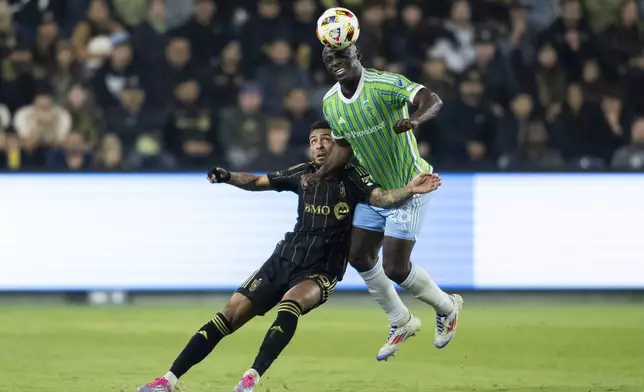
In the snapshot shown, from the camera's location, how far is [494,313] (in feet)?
48.1

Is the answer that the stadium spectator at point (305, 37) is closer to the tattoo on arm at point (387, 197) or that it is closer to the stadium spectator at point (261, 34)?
the stadium spectator at point (261, 34)

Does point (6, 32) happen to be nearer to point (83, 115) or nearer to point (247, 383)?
point (83, 115)

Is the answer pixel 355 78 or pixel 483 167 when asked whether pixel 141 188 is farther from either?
pixel 355 78

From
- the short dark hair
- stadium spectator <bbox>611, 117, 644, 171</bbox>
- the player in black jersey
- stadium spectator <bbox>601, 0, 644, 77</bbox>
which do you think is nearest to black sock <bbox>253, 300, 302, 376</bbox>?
the player in black jersey

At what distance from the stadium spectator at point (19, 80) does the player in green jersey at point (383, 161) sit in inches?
312

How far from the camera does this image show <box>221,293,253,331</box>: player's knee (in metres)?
8.67

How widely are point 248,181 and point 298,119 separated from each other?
710 centimetres

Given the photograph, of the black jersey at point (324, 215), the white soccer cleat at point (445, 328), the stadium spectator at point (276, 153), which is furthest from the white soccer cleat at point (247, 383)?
the stadium spectator at point (276, 153)

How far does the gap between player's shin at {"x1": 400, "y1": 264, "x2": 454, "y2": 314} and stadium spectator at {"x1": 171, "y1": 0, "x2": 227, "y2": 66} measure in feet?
24.6

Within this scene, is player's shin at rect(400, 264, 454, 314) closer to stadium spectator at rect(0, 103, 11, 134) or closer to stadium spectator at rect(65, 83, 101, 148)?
stadium spectator at rect(65, 83, 101, 148)

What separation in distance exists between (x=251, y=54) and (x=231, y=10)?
90cm

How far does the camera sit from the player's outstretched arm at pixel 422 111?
27.5 ft

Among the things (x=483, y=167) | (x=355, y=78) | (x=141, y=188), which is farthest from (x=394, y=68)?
(x=355, y=78)

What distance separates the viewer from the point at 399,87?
9.38 meters
